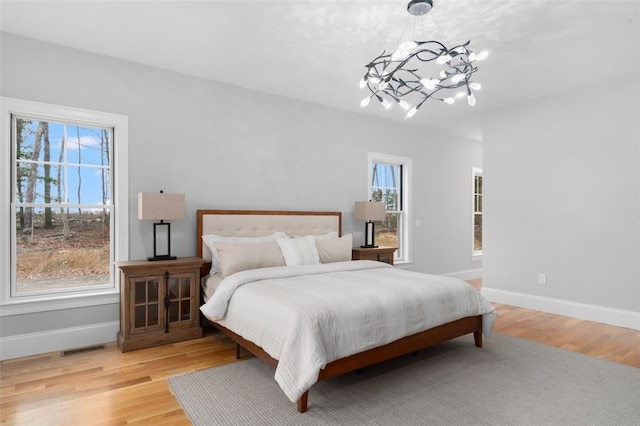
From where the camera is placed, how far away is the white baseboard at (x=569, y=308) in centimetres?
409

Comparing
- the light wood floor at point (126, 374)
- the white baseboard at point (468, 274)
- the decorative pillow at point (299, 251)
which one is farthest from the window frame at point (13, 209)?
the white baseboard at point (468, 274)

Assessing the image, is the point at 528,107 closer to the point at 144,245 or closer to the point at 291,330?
the point at 291,330

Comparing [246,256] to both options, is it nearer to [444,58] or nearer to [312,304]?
[312,304]

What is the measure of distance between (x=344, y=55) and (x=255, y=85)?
130cm

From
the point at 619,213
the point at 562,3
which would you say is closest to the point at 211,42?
the point at 562,3

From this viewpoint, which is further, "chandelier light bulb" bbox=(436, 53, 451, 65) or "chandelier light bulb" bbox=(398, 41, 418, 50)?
"chandelier light bulb" bbox=(436, 53, 451, 65)

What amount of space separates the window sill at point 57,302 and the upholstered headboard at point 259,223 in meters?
0.93

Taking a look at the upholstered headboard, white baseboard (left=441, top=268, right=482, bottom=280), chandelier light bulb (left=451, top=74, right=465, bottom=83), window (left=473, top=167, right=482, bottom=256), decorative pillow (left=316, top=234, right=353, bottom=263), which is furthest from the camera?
window (left=473, top=167, right=482, bottom=256)

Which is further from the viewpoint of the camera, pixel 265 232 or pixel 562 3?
pixel 265 232

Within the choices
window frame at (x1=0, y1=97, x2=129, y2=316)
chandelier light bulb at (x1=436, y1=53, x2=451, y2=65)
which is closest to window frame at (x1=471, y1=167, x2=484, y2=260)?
chandelier light bulb at (x1=436, y1=53, x2=451, y2=65)

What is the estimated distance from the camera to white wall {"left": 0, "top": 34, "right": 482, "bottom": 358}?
11.0ft

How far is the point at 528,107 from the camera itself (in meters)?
4.97

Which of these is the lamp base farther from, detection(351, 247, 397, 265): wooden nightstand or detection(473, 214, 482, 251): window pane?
detection(473, 214, 482, 251): window pane

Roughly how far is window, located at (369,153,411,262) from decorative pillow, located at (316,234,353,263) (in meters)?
1.60
